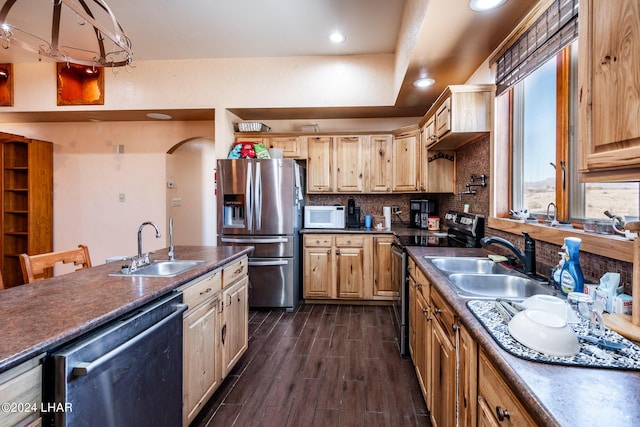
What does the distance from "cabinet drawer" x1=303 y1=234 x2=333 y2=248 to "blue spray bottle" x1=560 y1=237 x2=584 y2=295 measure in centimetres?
265

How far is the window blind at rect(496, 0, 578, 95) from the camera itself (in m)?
1.52

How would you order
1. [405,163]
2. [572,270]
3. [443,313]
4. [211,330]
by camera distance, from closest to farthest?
[572,270]
[443,313]
[211,330]
[405,163]

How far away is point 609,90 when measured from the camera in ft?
2.67

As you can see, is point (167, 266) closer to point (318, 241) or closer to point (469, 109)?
point (318, 241)

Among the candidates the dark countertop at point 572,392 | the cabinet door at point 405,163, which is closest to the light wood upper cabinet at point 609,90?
the dark countertop at point 572,392

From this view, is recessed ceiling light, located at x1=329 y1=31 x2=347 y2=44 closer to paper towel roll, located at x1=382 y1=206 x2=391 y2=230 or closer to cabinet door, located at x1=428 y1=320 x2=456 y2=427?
paper towel roll, located at x1=382 y1=206 x2=391 y2=230

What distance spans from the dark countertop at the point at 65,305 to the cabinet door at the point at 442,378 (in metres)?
1.27

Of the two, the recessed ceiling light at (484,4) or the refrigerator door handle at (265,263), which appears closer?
the recessed ceiling light at (484,4)

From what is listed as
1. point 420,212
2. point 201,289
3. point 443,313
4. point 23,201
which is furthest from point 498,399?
point 23,201

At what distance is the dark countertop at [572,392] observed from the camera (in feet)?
1.82

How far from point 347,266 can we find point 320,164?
1.37m

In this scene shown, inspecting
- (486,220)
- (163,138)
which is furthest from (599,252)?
(163,138)

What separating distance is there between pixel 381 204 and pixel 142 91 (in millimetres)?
3443

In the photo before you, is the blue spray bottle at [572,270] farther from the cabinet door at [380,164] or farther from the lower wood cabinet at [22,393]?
the cabinet door at [380,164]
